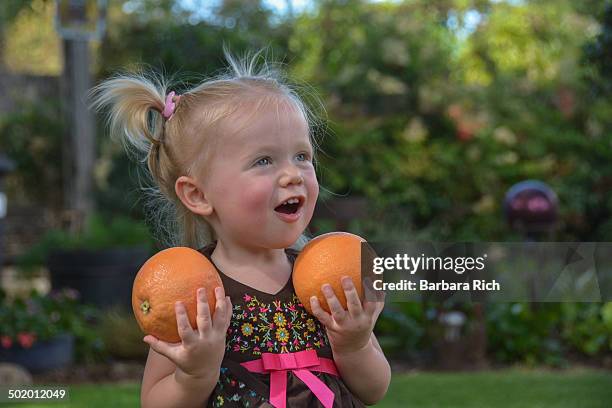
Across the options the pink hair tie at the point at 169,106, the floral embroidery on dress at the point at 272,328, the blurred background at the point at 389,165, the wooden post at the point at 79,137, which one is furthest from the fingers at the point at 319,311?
the wooden post at the point at 79,137

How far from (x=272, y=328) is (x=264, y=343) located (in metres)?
0.04

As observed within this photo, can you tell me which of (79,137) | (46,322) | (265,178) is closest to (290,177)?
(265,178)

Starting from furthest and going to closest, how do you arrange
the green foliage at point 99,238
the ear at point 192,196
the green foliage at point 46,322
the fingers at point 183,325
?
the green foliage at point 99,238
the green foliage at point 46,322
the ear at point 192,196
the fingers at point 183,325

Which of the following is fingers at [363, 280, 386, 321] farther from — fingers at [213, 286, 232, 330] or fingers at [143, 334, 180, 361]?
fingers at [143, 334, 180, 361]

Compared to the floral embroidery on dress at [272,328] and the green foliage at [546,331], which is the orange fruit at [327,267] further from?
the green foliage at [546,331]

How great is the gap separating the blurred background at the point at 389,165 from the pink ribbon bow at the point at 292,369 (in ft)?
10.1

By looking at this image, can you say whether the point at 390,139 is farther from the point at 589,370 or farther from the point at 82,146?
the point at 589,370

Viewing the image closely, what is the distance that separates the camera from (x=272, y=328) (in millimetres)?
1844

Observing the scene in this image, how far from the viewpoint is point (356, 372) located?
1.86m

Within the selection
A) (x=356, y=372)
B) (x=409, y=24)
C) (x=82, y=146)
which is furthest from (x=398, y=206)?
(x=356, y=372)

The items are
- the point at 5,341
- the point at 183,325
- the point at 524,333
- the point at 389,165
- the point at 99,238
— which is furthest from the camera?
the point at 389,165

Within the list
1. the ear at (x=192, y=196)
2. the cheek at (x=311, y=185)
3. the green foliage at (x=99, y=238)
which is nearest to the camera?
the cheek at (x=311, y=185)

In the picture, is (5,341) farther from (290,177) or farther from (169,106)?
(290,177)

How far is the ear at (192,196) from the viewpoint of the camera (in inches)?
76.4
